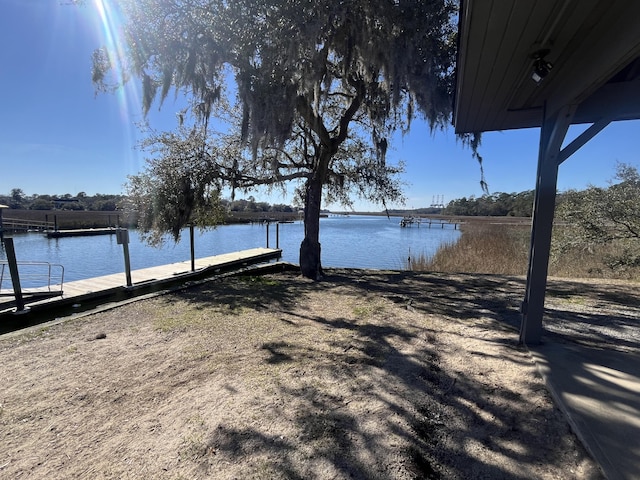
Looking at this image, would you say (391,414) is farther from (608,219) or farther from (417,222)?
(417,222)

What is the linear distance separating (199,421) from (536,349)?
2724mm

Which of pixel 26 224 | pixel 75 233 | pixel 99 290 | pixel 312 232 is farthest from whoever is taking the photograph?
pixel 26 224

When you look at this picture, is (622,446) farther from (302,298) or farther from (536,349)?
(302,298)

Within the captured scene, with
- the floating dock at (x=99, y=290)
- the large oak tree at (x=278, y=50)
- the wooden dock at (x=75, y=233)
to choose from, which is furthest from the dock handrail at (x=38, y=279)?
Answer: the wooden dock at (x=75, y=233)

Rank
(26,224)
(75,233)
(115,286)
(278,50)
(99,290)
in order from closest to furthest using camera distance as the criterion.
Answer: (278,50)
(99,290)
(115,286)
(75,233)
(26,224)

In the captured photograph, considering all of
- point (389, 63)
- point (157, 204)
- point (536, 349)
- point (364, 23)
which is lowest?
point (536, 349)

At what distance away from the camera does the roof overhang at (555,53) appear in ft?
5.99

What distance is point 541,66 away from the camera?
7.39 feet

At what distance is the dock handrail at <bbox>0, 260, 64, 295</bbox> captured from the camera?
262 inches

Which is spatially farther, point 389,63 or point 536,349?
point 389,63

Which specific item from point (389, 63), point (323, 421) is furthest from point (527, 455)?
point (389, 63)

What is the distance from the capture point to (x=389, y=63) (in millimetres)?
4668

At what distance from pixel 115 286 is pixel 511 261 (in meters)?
11.1

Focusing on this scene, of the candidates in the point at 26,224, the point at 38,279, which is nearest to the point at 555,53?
the point at 38,279
